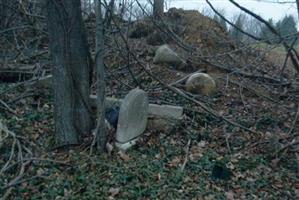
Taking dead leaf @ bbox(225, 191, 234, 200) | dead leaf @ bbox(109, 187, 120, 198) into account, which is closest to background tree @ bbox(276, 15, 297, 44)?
dead leaf @ bbox(225, 191, 234, 200)

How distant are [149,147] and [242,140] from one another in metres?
1.29

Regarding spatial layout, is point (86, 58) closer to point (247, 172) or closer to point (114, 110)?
point (114, 110)

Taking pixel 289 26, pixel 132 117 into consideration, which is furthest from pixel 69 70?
pixel 289 26

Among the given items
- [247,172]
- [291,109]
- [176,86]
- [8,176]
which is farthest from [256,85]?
[8,176]

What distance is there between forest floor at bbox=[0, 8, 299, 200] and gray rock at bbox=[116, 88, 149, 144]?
15 cm

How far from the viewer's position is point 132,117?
17.4ft

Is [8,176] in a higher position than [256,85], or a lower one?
lower

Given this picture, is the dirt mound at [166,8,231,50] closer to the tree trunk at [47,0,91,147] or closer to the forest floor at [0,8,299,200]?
the forest floor at [0,8,299,200]

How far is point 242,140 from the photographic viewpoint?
217 inches

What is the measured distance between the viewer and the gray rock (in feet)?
17.2

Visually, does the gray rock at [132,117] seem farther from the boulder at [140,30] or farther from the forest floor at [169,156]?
the boulder at [140,30]

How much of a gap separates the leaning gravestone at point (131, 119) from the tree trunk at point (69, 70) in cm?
44

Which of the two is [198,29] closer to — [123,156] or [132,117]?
[132,117]

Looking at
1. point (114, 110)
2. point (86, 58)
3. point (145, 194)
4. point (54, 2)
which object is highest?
point (54, 2)
